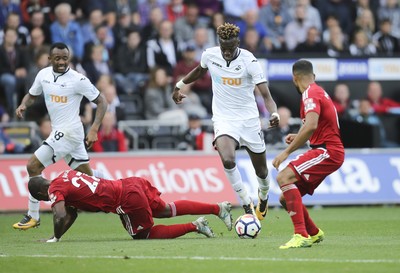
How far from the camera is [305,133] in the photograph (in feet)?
38.1

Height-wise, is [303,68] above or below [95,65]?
above

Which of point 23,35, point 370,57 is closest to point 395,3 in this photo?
point 370,57

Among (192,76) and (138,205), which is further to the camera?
(192,76)

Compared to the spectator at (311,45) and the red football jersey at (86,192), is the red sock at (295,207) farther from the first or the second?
the spectator at (311,45)

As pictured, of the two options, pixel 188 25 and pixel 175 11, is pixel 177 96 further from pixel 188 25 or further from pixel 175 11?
pixel 175 11

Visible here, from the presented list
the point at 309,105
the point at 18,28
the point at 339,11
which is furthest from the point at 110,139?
the point at 309,105

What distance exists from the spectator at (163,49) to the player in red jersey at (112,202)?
10.6 meters

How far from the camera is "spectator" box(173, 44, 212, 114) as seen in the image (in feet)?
76.3

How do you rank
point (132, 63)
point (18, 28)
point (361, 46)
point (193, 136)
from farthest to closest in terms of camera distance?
point (361, 46), point (132, 63), point (18, 28), point (193, 136)

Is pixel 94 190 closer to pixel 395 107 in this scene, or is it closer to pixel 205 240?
pixel 205 240

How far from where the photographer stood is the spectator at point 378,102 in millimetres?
23641

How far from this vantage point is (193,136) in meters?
22.0

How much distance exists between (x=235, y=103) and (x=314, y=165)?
2.75 m

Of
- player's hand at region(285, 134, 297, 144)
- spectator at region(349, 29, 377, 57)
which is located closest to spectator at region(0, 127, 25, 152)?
spectator at region(349, 29, 377, 57)
